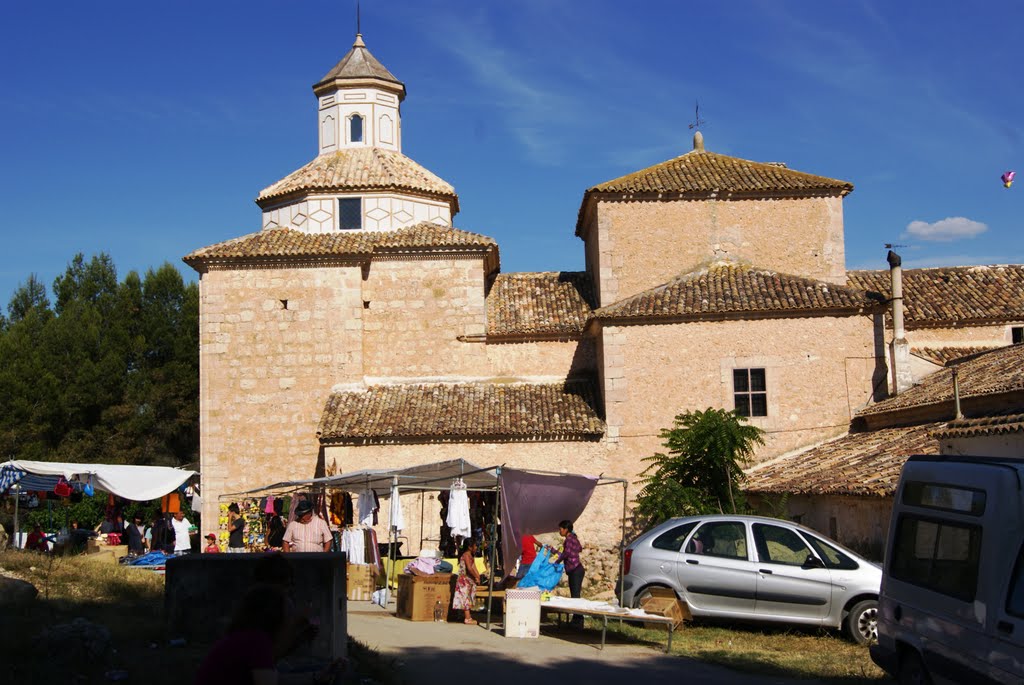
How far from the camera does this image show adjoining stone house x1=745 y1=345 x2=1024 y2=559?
14805 mm

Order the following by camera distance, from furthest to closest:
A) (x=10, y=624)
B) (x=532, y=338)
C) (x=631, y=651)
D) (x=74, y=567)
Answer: (x=532, y=338) → (x=74, y=567) → (x=631, y=651) → (x=10, y=624)

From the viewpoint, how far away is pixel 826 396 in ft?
72.9

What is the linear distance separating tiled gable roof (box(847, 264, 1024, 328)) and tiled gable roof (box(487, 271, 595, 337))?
22.6 feet

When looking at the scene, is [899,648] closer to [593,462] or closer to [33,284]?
[593,462]

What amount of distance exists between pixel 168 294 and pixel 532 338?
72.8 feet

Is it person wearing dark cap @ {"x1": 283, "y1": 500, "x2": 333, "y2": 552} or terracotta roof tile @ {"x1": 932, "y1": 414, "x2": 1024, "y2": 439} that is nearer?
terracotta roof tile @ {"x1": 932, "y1": 414, "x2": 1024, "y2": 439}

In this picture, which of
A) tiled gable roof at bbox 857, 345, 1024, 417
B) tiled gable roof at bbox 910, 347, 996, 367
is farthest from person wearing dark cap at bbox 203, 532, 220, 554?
tiled gable roof at bbox 910, 347, 996, 367

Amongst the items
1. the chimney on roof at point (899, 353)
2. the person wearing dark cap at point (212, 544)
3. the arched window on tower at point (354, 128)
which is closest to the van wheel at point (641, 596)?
the person wearing dark cap at point (212, 544)

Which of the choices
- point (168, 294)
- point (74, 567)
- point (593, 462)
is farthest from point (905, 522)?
point (168, 294)

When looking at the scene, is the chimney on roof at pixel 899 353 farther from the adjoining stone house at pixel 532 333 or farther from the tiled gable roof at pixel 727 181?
the tiled gable roof at pixel 727 181

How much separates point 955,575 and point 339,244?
18.9 m

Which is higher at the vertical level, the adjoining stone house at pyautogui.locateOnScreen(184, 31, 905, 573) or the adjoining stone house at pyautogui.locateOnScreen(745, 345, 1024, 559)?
the adjoining stone house at pyautogui.locateOnScreen(184, 31, 905, 573)

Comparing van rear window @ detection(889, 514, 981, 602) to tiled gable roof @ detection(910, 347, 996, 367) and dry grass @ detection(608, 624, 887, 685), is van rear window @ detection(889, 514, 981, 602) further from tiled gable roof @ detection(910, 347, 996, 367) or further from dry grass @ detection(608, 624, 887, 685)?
tiled gable roof @ detection(910, 347, 996, 367)

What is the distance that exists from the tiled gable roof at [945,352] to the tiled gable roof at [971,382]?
48.4 inches
